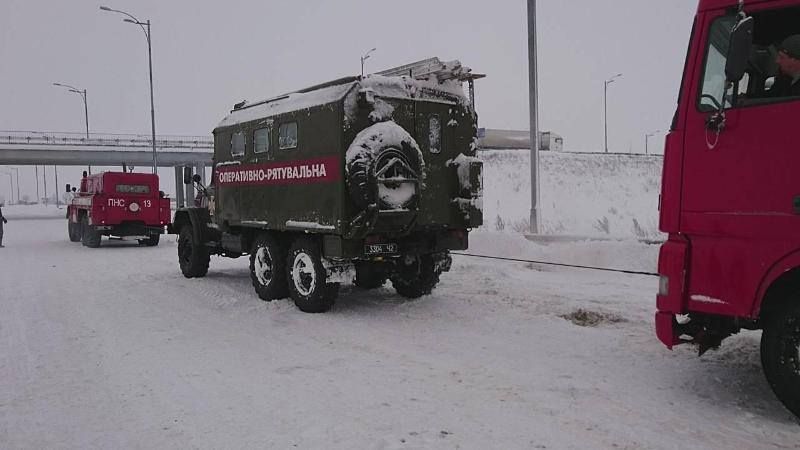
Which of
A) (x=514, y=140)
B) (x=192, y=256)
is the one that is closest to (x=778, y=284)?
(x=192, y=256)

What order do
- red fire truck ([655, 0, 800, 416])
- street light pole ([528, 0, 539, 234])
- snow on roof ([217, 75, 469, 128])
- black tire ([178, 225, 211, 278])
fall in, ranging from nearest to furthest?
red fire truck ([655, 0, 800, 416]) < snow on roof ([217, 75, 469, 128]) < black tire ([178, 225, 211, 278]) < street light pole ([528, 0, 539, 234])

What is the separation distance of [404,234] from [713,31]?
4598 millimetres

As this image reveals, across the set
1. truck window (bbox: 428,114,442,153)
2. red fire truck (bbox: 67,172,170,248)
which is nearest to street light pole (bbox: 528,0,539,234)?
truck window (bbox: 428,114,442,153)

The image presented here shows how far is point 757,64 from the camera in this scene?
4.42 metres

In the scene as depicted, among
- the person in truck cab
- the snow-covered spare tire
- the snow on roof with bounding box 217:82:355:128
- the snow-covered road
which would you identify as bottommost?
the snow-covered road

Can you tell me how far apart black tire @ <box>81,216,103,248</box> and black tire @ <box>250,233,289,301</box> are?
12.3 meters

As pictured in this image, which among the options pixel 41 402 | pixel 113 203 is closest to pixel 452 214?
pixel 41 402

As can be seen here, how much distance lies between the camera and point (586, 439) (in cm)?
413

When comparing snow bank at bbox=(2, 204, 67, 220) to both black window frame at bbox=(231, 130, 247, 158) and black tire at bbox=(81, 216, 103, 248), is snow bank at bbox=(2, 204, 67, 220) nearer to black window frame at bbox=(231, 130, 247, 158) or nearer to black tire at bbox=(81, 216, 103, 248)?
black tire at bbox=(81, 216, 103, 248)

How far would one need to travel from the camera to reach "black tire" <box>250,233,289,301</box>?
9.15 meters

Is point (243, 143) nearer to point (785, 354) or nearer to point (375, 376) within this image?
point (375, 376)

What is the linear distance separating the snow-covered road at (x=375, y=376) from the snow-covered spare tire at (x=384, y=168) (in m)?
1.62

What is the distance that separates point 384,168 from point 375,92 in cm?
100

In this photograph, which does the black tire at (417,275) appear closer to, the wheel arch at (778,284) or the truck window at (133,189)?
the wheel arch at (778,284)
